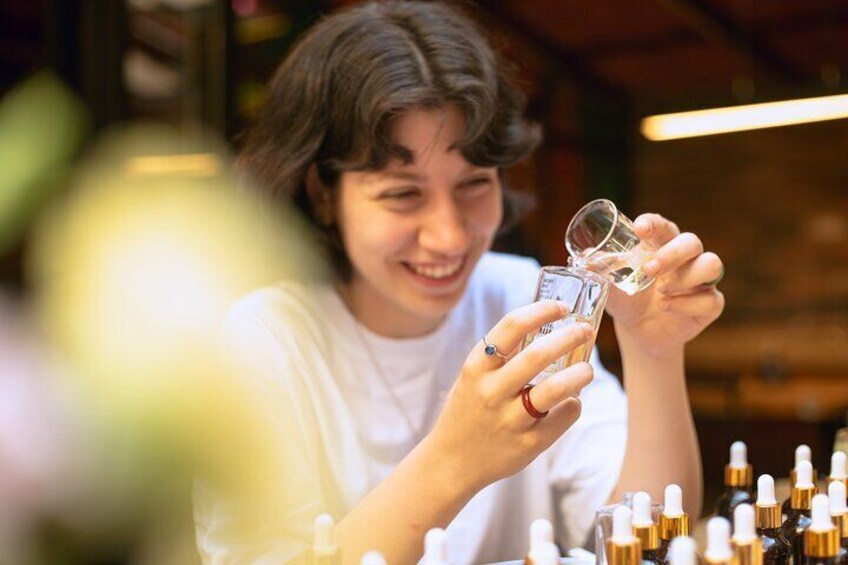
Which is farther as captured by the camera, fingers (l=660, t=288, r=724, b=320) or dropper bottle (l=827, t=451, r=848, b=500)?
fingers (l=660, t=288, r=724, b=320)

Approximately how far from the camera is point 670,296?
113 cm

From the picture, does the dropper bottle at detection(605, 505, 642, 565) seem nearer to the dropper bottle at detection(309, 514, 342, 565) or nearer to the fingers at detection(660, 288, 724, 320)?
the dropper bottle at detection(309, 514, 342, 565)

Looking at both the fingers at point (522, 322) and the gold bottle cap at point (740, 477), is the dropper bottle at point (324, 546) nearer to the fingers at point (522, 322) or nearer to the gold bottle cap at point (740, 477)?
the fingers at point (522, 322)

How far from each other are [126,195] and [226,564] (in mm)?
2101

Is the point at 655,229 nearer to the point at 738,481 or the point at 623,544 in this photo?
the point at 738,481

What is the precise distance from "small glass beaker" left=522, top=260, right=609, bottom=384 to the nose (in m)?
0.35

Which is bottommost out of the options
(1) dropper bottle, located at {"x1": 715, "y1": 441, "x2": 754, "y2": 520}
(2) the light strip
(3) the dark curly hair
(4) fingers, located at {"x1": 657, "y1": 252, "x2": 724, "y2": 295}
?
(1) dropper bottle, located at {"x1": 715, "y1": 441, "x2": 754, "y2": 520}

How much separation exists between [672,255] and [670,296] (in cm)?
11

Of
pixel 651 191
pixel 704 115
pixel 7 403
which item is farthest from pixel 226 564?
pixel 651 191

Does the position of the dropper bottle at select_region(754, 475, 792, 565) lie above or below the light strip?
below

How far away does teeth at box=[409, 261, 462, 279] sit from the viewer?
1.33 meters

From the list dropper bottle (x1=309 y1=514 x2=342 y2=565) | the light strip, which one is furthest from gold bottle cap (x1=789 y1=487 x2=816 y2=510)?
the light strip

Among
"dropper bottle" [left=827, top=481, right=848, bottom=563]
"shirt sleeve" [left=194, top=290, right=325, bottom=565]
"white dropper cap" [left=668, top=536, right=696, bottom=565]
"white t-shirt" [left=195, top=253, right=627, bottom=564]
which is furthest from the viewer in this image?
"white t-shirt" [left=195, top=253, right=627, bottom=564]

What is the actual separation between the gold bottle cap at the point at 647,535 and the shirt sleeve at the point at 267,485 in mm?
443
